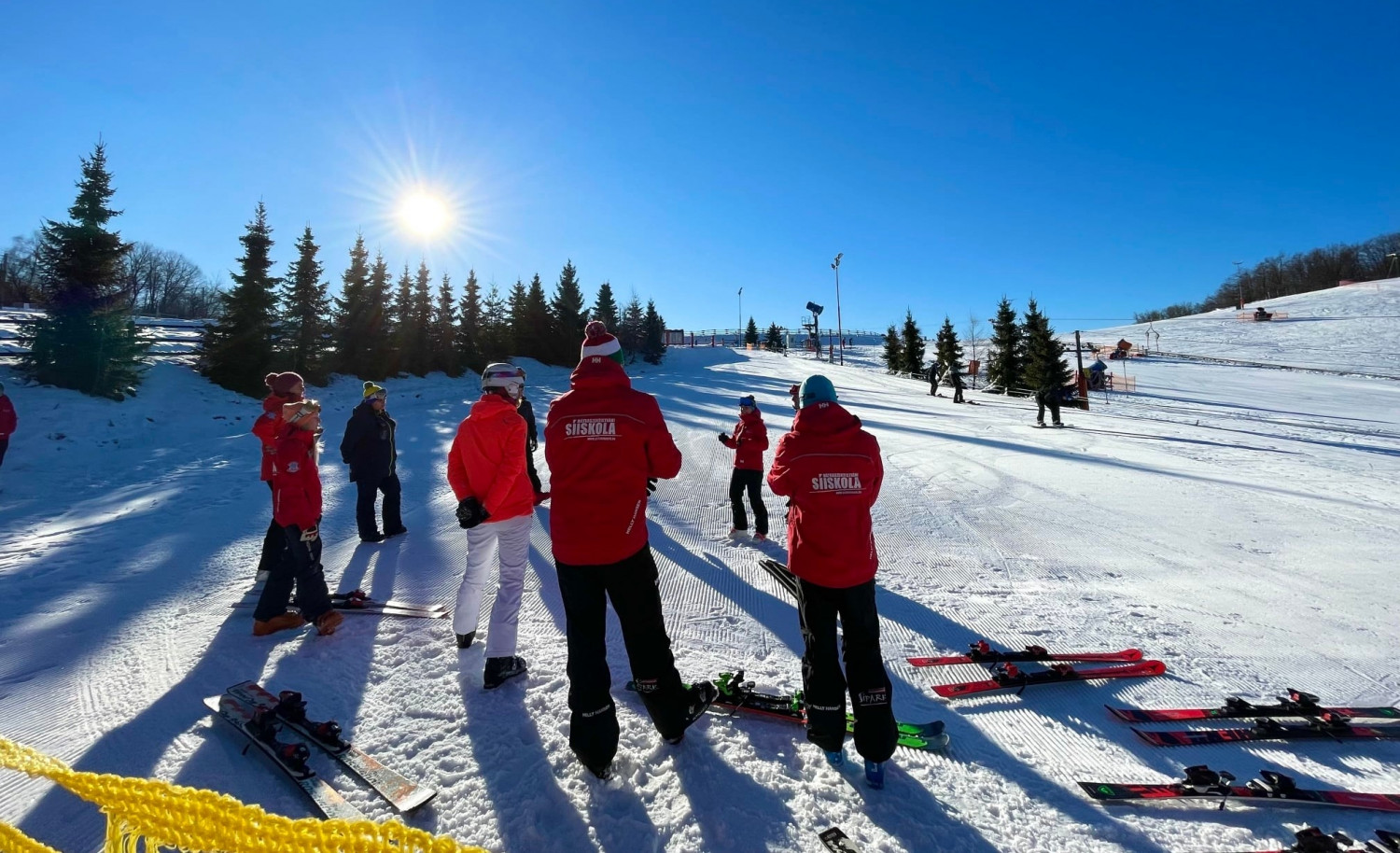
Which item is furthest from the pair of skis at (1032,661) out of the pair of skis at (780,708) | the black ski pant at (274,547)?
the black ski pant at (274,547)

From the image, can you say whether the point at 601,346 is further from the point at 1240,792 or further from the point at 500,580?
the point at 1240,792

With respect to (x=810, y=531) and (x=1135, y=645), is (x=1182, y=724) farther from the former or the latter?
(x=810, y=531)

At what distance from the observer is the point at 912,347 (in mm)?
48500

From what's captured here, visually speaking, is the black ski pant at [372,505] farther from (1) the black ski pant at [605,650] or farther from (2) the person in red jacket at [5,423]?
(2) the person in red jacket at [5,423]

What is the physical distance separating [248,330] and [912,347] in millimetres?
45017

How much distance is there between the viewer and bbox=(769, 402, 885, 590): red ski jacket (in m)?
2.94

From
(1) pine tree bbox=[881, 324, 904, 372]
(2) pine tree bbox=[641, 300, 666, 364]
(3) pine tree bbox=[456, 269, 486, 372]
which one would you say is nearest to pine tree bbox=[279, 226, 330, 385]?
(3) pine tree bbox=[456, 269, 486, 372]

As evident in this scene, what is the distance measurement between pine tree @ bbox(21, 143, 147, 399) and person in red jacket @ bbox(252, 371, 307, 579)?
15.2 meters

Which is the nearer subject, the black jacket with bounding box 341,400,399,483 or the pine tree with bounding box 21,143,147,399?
the black jacket with bounding box 341,400,399,483

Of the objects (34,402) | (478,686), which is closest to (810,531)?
(478,686)

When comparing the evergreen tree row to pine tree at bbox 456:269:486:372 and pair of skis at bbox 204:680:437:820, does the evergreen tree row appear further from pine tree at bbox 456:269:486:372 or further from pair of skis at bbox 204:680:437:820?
pair of skis at bbox 204:680:437:820

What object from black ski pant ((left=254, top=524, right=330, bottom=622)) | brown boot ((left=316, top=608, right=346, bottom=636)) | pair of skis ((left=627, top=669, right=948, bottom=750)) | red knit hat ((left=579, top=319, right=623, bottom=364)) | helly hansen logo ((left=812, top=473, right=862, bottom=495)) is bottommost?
pair of skis ((left=627, top=669, right=948, bottom=750))

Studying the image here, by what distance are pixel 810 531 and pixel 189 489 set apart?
1000 centimetres

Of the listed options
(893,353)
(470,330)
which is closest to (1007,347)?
(893,353)
